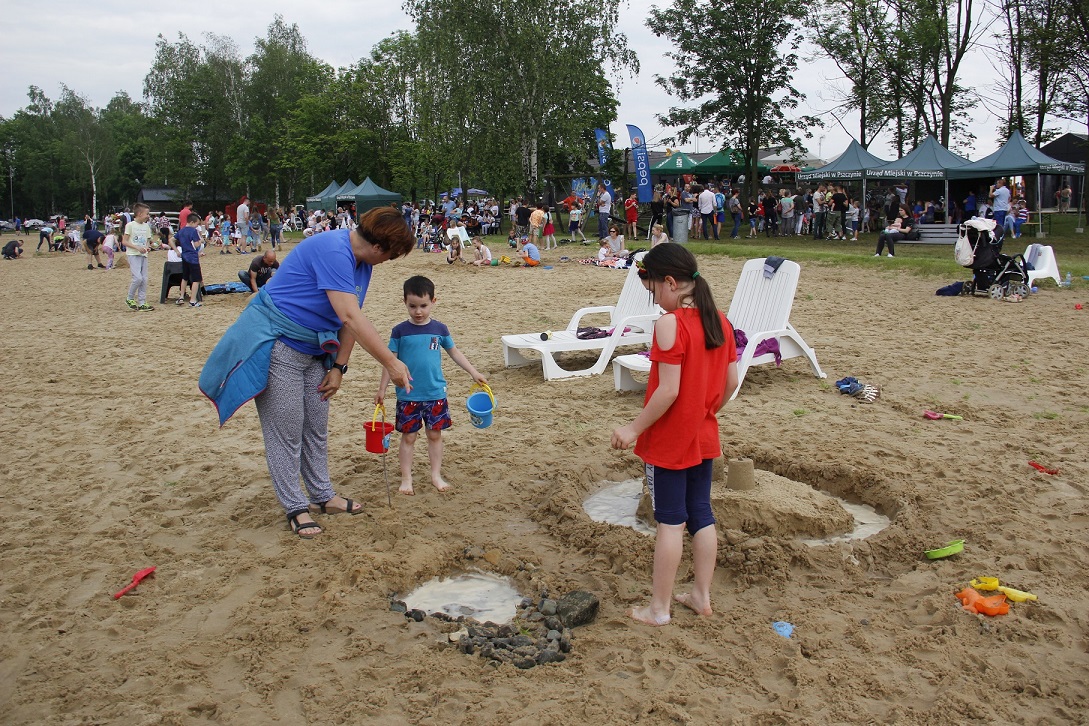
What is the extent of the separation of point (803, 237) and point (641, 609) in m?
23.9

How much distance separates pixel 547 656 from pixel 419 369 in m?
2.17

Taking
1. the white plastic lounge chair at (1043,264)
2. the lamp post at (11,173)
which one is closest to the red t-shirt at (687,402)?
the white plastic lounge chair at (1043,264)

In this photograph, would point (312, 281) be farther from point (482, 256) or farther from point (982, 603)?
point (482, 256)

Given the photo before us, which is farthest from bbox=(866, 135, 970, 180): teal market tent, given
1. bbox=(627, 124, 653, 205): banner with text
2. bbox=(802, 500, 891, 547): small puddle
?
bbox=(802, 500, 891, 547): small puddle

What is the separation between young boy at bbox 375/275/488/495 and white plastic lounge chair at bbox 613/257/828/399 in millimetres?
2559

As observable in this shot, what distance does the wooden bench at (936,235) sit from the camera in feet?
72.6

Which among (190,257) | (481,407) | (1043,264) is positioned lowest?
(481,407)

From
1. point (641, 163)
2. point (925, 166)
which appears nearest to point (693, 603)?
point (925, 166)

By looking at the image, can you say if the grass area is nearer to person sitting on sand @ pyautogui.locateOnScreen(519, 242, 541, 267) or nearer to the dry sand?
person sitting on sand @ pyautogui.locateOnScreen(519, 242, 541, 267)

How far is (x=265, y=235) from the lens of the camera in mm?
29156

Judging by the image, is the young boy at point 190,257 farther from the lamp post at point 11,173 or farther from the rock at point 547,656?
the lamp post at point 11,173

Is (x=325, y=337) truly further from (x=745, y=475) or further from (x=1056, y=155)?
(x=1056, y=155)

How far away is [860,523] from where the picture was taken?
Answer: 4.76m

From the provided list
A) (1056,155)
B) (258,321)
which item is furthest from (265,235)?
(1056,155)
